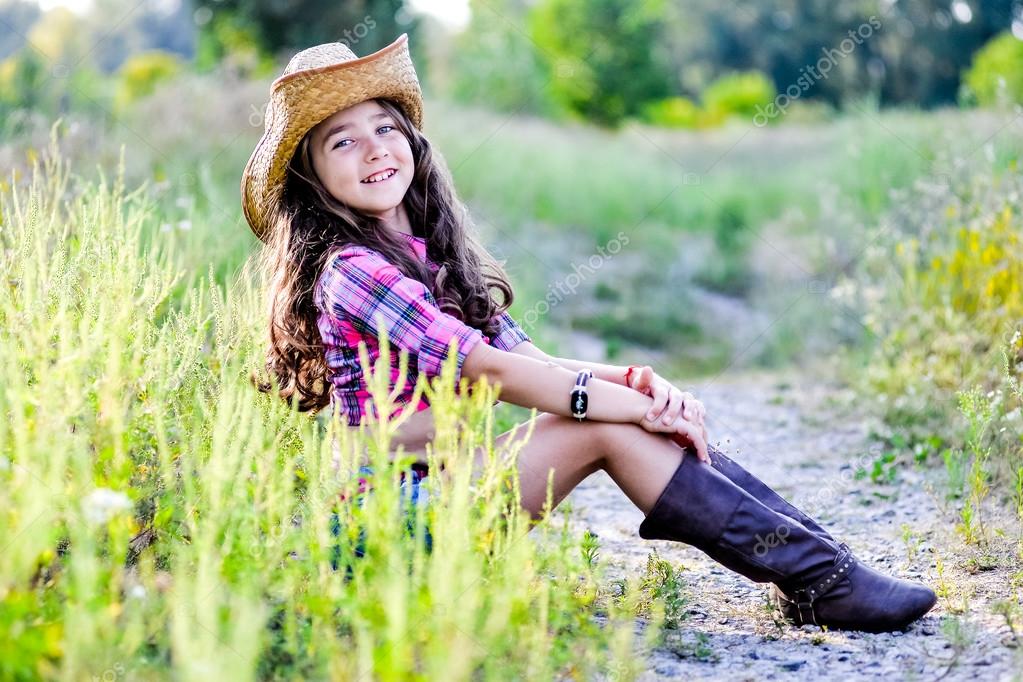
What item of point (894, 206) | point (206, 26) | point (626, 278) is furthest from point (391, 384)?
point (206, 26)

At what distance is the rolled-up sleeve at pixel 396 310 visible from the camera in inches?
98.2

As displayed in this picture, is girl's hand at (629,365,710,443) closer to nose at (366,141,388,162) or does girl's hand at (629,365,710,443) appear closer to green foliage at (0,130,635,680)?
green foliage at (0,130,635,680)

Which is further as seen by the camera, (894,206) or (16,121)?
(894,206)

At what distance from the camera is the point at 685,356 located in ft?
22.9

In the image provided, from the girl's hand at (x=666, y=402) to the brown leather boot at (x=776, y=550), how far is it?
0.34 ft

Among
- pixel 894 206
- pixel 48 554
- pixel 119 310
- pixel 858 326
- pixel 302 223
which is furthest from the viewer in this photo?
pixel 894 206

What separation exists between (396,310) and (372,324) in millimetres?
69

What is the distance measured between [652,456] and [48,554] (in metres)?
1.35

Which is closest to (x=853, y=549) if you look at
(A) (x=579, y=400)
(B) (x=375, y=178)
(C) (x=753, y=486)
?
(C) (x=753, y=486)

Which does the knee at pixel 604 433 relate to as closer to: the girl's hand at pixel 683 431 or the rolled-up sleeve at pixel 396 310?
the girl's hand at pixel 683 431

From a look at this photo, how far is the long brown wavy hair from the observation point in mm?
2711

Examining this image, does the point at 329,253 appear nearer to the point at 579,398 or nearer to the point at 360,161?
the point at 360,161

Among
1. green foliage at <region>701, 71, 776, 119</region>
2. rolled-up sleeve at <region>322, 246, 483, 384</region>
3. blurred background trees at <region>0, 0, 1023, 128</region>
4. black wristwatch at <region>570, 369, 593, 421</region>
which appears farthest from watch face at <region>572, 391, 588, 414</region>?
green foliage at <region>701, 71, 776, 119</region>

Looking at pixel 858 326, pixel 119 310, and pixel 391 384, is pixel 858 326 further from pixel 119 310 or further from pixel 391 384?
pixel 119 310
